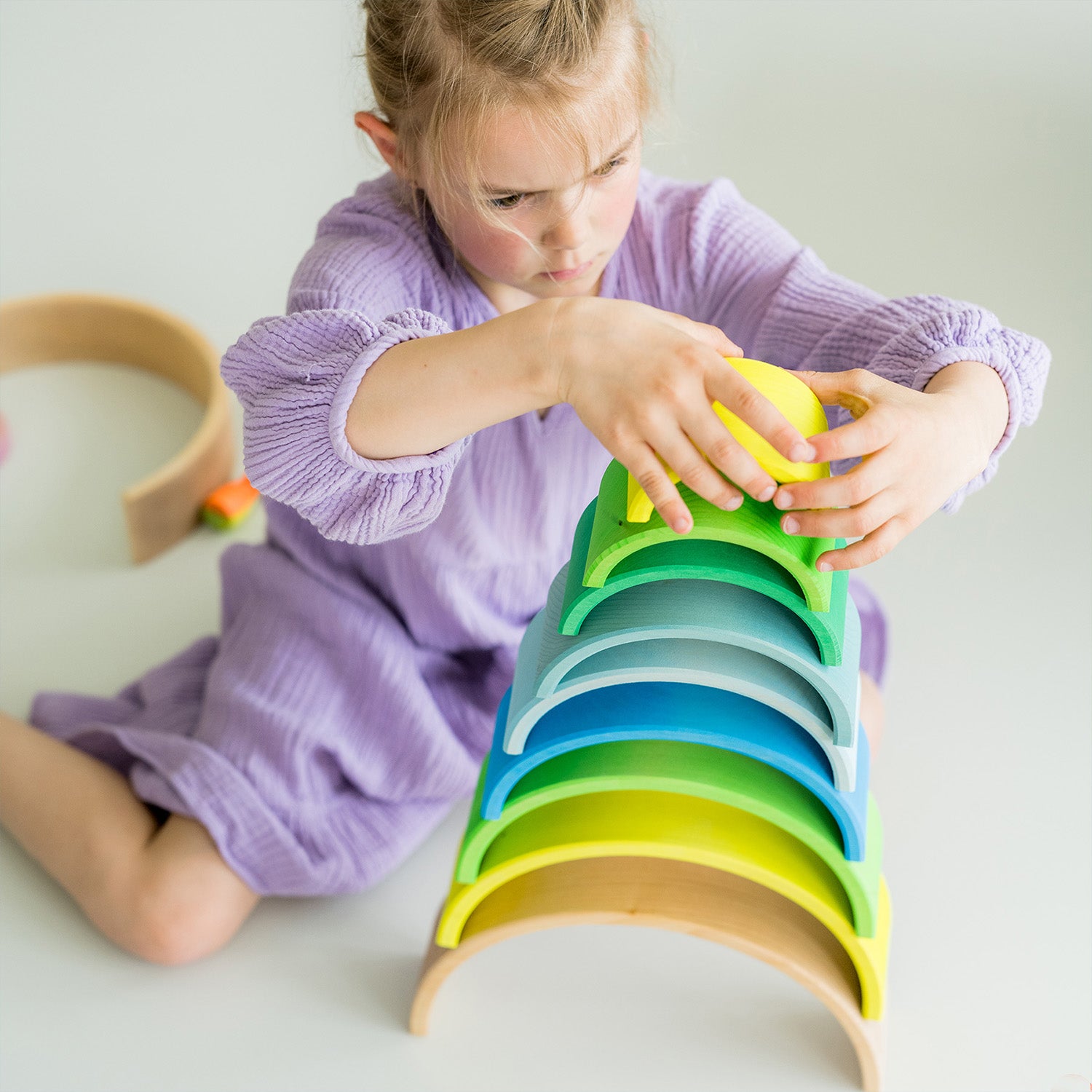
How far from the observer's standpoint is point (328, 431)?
0.73 meters

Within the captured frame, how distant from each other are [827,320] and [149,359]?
97 centimetres

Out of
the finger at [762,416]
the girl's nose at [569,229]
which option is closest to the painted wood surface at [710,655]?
the finger at [762,416]

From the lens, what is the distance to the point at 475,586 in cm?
105

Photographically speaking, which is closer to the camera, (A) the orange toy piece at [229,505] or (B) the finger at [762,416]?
(B) the finger at [762,416]

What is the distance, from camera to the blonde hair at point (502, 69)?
0.72m

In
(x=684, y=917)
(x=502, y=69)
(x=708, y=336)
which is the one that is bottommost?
(x=684, y=917)

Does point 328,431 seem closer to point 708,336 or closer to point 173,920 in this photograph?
point 708,336

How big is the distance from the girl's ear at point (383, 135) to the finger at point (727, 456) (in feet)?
1.19

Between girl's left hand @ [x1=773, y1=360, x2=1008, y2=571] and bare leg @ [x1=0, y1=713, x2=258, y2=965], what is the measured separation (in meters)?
0.59

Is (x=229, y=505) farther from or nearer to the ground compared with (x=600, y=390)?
nearer to the ground

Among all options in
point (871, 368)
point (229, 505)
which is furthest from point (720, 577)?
point (229, 505)

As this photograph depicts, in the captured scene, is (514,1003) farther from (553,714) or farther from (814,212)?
(814,212)

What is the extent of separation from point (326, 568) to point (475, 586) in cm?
13

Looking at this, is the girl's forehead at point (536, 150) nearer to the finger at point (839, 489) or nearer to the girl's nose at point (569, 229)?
the girl's nose at point (569, 229)
